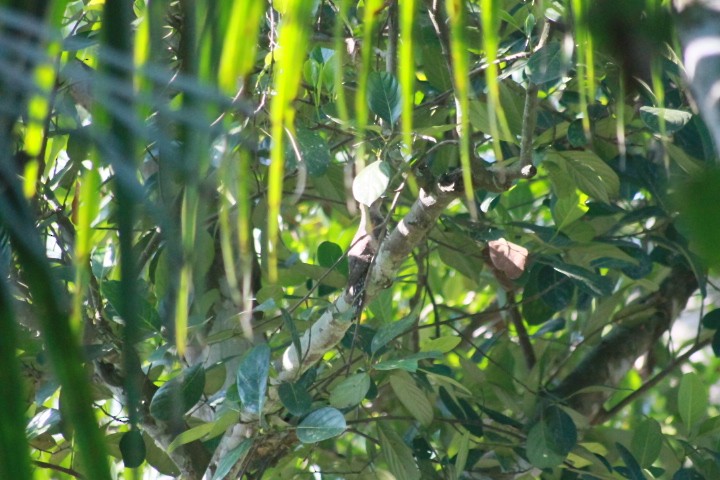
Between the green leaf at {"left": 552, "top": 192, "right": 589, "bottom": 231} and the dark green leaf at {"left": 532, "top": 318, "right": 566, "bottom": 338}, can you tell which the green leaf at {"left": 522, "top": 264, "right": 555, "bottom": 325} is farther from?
the dark green leaf at {"left": 532, "top": 318, "right": 566, "bottom": 338}

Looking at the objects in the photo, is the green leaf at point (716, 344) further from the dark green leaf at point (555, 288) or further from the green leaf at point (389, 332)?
the green leaf at point (389, 332)

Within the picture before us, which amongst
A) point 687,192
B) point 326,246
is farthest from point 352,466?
point 687,192

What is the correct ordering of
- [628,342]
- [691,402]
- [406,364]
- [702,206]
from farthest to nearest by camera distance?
1. [628,342]
2. [691,402]
3. [406,364]
4. [702,206]

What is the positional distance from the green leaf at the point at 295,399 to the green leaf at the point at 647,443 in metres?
0.62

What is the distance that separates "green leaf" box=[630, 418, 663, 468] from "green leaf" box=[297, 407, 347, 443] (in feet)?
1.99

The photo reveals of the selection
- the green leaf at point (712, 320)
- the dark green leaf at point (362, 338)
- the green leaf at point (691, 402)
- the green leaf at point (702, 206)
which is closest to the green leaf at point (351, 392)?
the dark green leaf at point (362, 338)

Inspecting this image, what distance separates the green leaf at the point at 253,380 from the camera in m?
1.19

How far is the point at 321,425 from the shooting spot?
1.20m

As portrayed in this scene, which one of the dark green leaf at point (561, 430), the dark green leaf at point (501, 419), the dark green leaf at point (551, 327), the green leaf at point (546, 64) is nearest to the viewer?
the green leaf at point (546, 64)

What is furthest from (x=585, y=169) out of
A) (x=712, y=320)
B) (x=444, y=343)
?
(x=712, y=320)

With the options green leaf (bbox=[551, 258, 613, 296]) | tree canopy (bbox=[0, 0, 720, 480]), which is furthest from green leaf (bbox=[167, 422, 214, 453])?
green leaf (bbox=[551, 258, 613, 296])

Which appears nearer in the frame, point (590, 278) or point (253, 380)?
point (253, 380)

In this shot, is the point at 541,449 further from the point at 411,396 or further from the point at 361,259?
the point at 361,259

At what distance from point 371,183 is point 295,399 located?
0.33 meters
